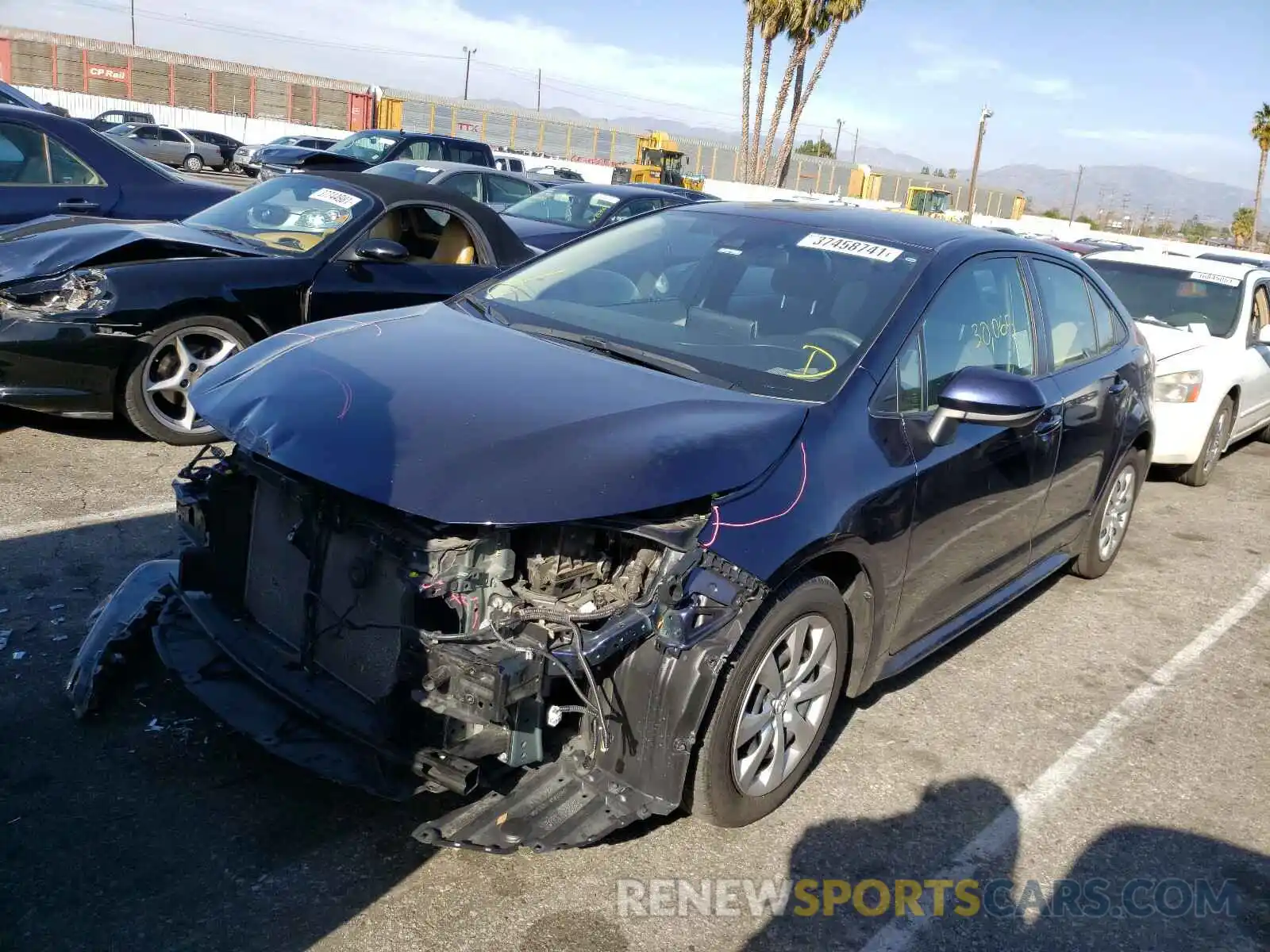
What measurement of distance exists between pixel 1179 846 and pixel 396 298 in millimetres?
5001

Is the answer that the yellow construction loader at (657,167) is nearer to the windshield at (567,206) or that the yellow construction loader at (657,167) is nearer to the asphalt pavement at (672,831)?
the windshield at (567,206)

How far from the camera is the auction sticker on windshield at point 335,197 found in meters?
6.77

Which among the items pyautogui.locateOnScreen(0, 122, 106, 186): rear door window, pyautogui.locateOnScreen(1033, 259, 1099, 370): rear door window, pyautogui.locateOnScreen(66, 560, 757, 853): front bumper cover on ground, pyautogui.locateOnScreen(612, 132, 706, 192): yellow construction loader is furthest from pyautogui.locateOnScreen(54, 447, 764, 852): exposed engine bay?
pyautogui.locateOnScreen(612, 132, 706, 192): yellow construction loader

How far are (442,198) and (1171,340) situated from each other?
17.7ft

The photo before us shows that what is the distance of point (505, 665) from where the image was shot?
2.56m

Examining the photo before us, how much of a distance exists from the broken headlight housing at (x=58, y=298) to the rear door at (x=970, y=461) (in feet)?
13.6

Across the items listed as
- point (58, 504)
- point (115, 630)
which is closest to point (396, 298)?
point (58, 504)

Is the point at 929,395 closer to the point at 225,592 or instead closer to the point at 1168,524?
the point at 225,592

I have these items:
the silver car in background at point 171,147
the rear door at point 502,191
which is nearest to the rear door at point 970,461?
the rear door at point 502,191

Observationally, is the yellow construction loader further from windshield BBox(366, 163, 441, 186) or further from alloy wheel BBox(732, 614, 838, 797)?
alloy wheel BBox(732, 614, 838, 797)

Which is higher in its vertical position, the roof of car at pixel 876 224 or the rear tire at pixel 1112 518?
the roof of car at pixel 876 224

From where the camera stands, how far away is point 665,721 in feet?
9.02

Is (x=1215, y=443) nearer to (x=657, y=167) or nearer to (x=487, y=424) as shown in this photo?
(x=487, y=424)

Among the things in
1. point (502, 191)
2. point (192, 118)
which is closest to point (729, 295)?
point (502, 191)
